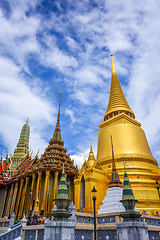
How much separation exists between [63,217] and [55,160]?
14.3m

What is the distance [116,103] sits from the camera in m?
23.5

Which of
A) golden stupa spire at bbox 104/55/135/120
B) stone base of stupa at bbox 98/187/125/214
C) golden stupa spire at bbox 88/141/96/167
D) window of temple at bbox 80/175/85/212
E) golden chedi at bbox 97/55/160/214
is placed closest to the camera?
stone base of stupa at bbox 98/187/125/214

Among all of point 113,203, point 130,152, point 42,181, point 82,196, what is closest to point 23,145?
point 42,181

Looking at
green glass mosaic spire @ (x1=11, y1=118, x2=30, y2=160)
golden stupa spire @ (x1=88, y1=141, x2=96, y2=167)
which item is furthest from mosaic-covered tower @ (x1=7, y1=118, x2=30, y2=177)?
golden stupa spire @ (x1=88, y1=141, x2=96, y2=167)

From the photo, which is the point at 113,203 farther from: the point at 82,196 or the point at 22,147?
the point at 22,147

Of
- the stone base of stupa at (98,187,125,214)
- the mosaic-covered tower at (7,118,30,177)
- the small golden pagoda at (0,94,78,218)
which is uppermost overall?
the mosaic-covered tower at (7,118,30,177)

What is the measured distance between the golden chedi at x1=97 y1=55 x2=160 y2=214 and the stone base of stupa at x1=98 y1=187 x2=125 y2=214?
13.6 feet

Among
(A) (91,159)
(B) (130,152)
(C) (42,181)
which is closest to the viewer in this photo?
(A) (91,159)

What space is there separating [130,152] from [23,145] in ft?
74.9

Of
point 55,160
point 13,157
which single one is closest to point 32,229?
point 55,160

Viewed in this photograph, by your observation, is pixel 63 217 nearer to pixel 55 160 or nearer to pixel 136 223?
pixel 136 223

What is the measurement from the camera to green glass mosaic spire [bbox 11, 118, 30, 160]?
3286cm

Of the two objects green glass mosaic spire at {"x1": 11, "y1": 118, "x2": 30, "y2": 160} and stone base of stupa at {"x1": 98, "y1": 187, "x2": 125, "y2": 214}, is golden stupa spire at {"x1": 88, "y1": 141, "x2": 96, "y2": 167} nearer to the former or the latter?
stone base of stupa at {"x1": 98, "y1": 187, "x2": 125, "y2": 214}

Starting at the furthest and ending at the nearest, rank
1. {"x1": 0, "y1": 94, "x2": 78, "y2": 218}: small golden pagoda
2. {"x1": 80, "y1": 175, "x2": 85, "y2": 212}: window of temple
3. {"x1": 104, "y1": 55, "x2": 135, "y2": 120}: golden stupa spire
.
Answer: {"x1": 104, "y1": 55, "x2": 135, "y2": 120}: golden stupa spire, {"x1": 0, "y1": 94, "x2": 78, "y2": 218}: small golden pagoda, {"x1": 80, "y1": 175, "x2": 85, "y2": 212}: window of temple
